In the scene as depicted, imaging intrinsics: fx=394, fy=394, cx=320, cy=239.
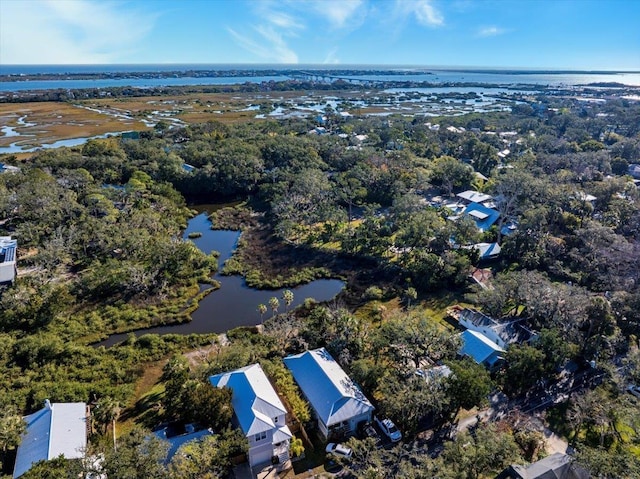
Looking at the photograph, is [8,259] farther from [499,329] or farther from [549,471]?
[549,471]

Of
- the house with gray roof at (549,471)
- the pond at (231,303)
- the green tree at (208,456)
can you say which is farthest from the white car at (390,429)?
the pond at (231,303)

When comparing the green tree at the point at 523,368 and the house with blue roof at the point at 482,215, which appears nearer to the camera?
the green tree at the point at 523,368

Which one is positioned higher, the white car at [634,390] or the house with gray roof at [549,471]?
the house with gray roof at [549,471]

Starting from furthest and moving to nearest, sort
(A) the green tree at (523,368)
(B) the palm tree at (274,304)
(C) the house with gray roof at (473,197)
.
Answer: (C) the house with gray roof at (473,197)
(B) the palm tree at (274,304)
(A) the green tree at (523,368)

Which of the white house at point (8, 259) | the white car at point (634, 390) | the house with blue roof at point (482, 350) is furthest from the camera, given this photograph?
the white house at point (8, 259)

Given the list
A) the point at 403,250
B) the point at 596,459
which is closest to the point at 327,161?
the point at 403,250

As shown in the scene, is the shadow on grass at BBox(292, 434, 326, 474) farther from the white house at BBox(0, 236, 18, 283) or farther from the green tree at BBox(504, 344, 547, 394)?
the white house at BBox(0, 236, 18, 283)

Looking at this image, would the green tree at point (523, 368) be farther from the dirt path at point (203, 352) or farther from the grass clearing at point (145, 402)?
the grass clearing at point (145, 402)
